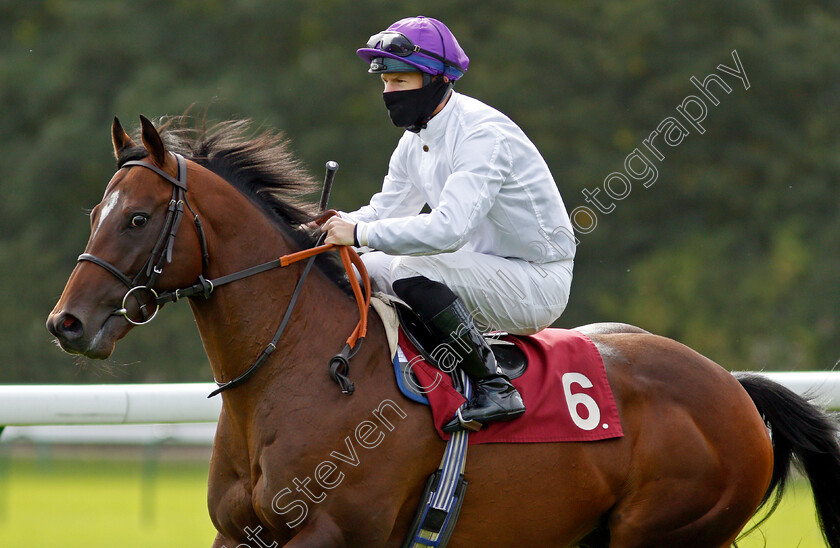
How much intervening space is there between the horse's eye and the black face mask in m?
0.98

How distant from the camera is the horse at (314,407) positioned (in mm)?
3238

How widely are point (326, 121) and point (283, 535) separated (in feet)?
44.9

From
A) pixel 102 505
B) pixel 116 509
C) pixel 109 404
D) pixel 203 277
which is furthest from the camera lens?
pixel 102 505

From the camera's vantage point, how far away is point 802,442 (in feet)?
14.3

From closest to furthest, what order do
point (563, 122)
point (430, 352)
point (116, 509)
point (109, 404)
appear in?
point (430, 352)
point (109, 404)
point (116, 509)
point (563, 122)

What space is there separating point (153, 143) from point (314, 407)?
97cm

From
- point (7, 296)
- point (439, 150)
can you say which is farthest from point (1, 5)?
point (439, 150)

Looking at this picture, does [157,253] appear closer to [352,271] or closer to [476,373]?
[352,271]

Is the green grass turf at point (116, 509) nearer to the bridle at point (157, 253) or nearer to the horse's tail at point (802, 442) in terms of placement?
the horse's tail at point (802, 442)

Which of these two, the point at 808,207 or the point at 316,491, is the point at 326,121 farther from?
the point at 316,491

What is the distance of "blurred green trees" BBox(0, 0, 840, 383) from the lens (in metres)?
16.2

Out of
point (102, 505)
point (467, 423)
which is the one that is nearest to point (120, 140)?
point (467, 423)

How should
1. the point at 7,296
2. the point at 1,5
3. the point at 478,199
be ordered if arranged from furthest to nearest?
the point at 1,5 < the point at 7,296 < the point at 478,199

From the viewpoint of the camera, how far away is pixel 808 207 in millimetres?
17047
